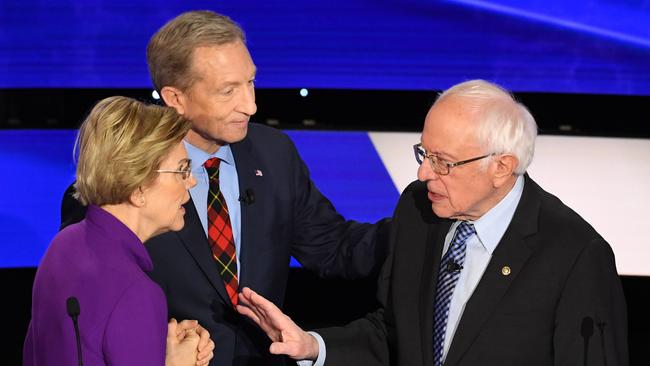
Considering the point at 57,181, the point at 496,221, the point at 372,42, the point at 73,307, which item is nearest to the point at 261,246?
the point at 496,221

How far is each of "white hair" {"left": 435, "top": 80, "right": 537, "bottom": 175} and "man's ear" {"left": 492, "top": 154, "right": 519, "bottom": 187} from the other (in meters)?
0.01

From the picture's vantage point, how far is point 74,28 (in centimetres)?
498

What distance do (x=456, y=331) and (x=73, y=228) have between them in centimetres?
104

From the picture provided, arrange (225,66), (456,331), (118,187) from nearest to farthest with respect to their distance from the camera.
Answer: (118,187) → (456,331) → (225,66)

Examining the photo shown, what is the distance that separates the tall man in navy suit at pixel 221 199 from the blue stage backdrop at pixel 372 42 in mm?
1652

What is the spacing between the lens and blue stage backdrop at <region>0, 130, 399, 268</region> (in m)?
5.12

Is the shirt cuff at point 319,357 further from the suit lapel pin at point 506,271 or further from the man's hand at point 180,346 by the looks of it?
the suit lapel pin at point 506,271

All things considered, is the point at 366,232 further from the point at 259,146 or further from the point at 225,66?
the point at 225,66

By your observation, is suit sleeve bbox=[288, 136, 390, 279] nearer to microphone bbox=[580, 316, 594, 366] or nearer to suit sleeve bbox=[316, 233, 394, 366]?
suit sleeve bbox=[316, 233, 394, 366]

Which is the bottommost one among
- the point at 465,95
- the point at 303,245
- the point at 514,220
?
the point at 303,245

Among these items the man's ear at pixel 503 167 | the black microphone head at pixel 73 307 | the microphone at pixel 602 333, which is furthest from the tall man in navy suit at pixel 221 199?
the microphone at pixel 602 333

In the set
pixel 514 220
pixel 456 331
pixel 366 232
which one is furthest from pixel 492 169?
pixel 366 232

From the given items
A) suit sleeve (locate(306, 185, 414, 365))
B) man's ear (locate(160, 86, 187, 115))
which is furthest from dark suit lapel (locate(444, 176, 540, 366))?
man's ear (locate(160, 86, 187, 115))

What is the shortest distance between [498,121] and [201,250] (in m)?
1.03
